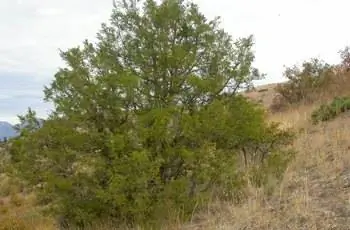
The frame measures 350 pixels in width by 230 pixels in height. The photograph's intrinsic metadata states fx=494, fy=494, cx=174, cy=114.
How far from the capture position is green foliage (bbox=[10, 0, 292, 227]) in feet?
23.7

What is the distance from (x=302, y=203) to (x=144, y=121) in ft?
8.23

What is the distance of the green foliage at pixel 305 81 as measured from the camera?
60.9ft

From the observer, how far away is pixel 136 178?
22.4 ft

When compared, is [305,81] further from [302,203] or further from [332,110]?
[302,203]

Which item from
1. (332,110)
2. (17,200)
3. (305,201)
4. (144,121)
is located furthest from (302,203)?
(17,200)

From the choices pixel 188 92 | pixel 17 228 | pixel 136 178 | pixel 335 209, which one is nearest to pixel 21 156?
pixel 17 228

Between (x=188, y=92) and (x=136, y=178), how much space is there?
70.8 inches

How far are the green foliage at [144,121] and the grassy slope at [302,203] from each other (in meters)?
0.61

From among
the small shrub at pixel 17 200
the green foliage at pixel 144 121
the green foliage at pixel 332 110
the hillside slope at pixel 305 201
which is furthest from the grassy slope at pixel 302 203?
the small shrub at pixel 17 200

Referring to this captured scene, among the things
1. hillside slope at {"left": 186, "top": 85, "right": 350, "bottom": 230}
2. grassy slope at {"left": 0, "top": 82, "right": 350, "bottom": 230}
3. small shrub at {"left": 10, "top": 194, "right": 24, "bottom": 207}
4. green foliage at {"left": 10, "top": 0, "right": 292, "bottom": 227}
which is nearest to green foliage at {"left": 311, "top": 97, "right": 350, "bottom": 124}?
grassy slope at {"left": 0, "top": 82, "right": 350, "bottom": 230}

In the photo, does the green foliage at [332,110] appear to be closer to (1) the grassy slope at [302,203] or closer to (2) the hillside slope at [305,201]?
(1) the grassy slope at [302,203]

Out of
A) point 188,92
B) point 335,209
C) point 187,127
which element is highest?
point 188,92

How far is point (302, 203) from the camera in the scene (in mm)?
6574

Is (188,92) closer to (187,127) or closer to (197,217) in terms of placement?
(187,127)
